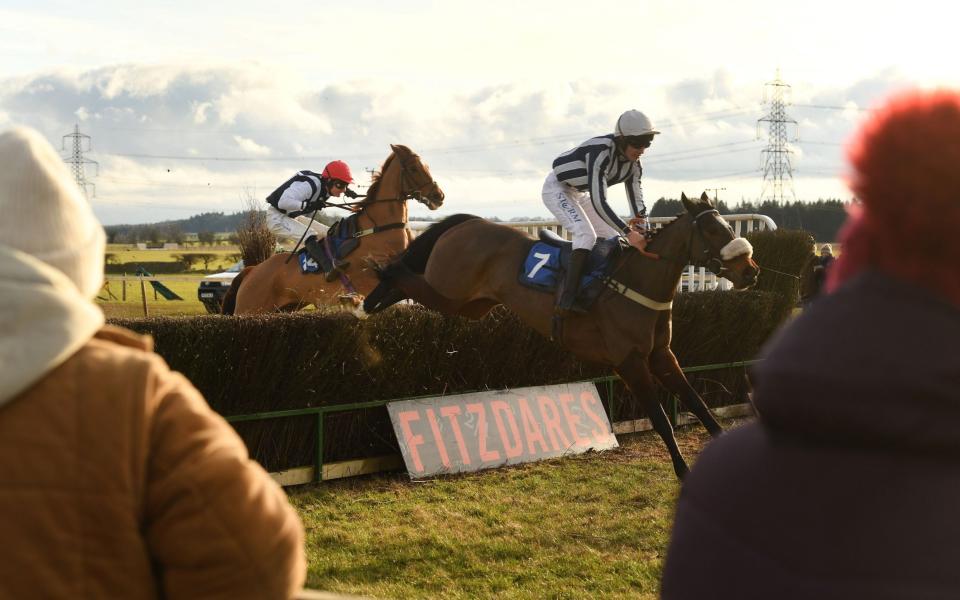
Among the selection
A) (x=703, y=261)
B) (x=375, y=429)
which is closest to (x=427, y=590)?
(x=375, y=429)

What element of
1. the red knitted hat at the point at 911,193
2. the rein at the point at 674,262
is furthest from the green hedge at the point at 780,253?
the red knitted hat at the point at 911,193

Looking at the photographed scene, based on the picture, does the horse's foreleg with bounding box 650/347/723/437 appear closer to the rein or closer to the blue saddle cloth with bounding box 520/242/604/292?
the rein

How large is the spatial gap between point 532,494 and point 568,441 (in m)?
1.34

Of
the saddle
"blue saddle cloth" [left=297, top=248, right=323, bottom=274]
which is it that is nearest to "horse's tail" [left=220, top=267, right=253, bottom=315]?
"blue saddle cloth" [left=297, top=248, right=323, bottom=274]

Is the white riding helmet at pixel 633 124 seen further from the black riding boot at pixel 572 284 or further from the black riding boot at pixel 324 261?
the black riding boot at pixel 324 261

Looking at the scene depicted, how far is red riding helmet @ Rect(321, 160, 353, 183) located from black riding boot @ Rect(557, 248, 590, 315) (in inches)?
113

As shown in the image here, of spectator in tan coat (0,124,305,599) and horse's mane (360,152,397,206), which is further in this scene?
horse's mane (360,152,397,206)

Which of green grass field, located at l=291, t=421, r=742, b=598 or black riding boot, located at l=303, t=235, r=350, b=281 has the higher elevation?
black riding boot, located at l=303, t=235, r=350, b=281

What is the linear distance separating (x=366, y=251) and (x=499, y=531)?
137 inches

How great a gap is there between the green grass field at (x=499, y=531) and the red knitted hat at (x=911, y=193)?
3.51m

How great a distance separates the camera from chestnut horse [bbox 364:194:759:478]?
6270 mm

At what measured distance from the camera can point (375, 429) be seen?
22.1 feet

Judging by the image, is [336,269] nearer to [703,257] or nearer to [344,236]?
[344,236]

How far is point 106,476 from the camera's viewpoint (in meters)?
1.14
